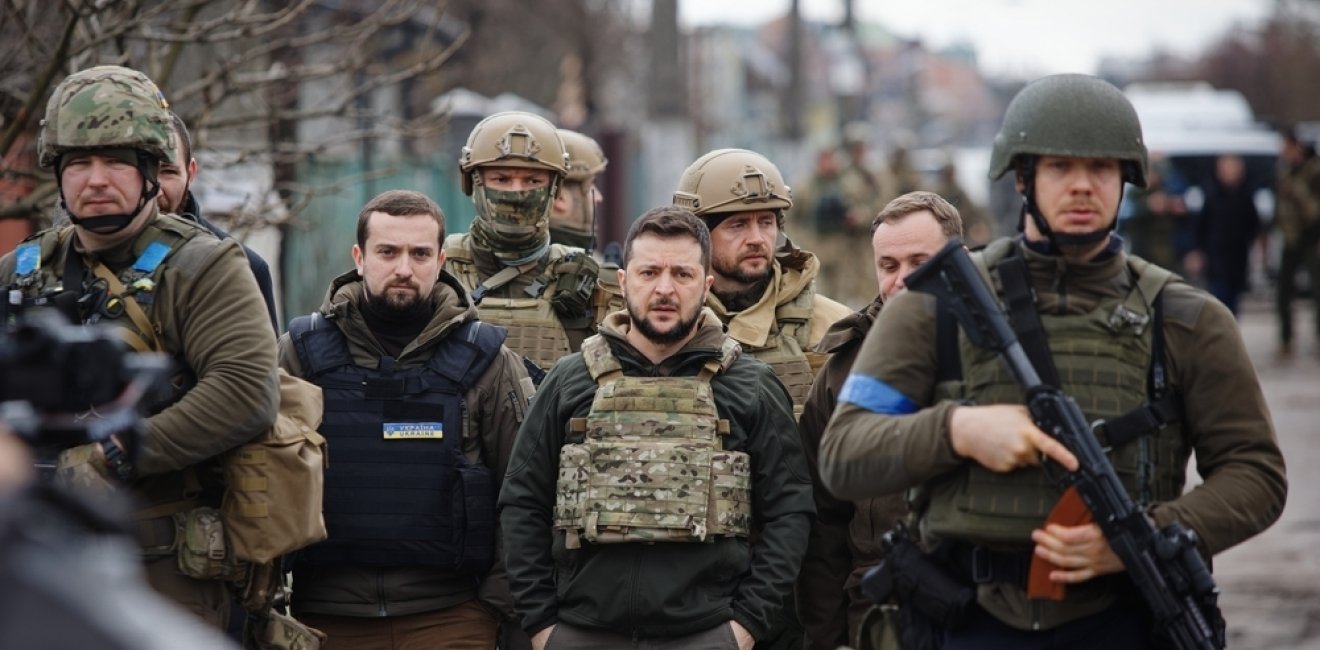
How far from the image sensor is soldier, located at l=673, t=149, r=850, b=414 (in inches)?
247

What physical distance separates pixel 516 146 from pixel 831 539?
2108 millimetres

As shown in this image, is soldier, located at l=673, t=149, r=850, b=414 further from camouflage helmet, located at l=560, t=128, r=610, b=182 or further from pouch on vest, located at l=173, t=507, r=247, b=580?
pouch on vest, located at l=173, t=507, r=247, b=580

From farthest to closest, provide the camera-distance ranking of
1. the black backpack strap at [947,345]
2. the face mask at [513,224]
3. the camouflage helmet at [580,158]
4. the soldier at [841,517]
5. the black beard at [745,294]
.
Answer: the camouflage helmet at [580,158] → the face mask at [513,224] → the black beard at [745,294] → the soldier at [841,517] → the black backpack strap at [947,345]

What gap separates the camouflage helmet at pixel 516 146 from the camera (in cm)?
695

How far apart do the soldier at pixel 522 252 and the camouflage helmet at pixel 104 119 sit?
6.17ft

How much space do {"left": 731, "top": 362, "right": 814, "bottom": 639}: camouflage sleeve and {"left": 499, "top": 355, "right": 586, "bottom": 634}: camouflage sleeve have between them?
1.68ft

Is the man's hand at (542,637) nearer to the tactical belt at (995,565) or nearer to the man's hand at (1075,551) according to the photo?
the tactical belt at (995,565)

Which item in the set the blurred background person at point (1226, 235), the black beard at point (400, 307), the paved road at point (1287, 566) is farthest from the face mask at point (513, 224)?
the blurred background person at point (1226, 235)

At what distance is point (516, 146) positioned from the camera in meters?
6.95

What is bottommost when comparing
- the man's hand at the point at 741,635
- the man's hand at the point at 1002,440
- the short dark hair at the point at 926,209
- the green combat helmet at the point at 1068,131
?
the man's hand at the point at 741,635

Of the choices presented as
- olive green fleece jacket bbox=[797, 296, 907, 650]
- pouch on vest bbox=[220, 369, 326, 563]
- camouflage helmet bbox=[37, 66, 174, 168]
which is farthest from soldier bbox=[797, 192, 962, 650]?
camouflage helmet bbox=[37, 66, 174, 168]

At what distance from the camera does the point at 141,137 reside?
4941mm

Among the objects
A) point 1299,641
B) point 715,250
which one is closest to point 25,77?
point 715,250

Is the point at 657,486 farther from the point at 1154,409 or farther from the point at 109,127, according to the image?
the point at 109,127
